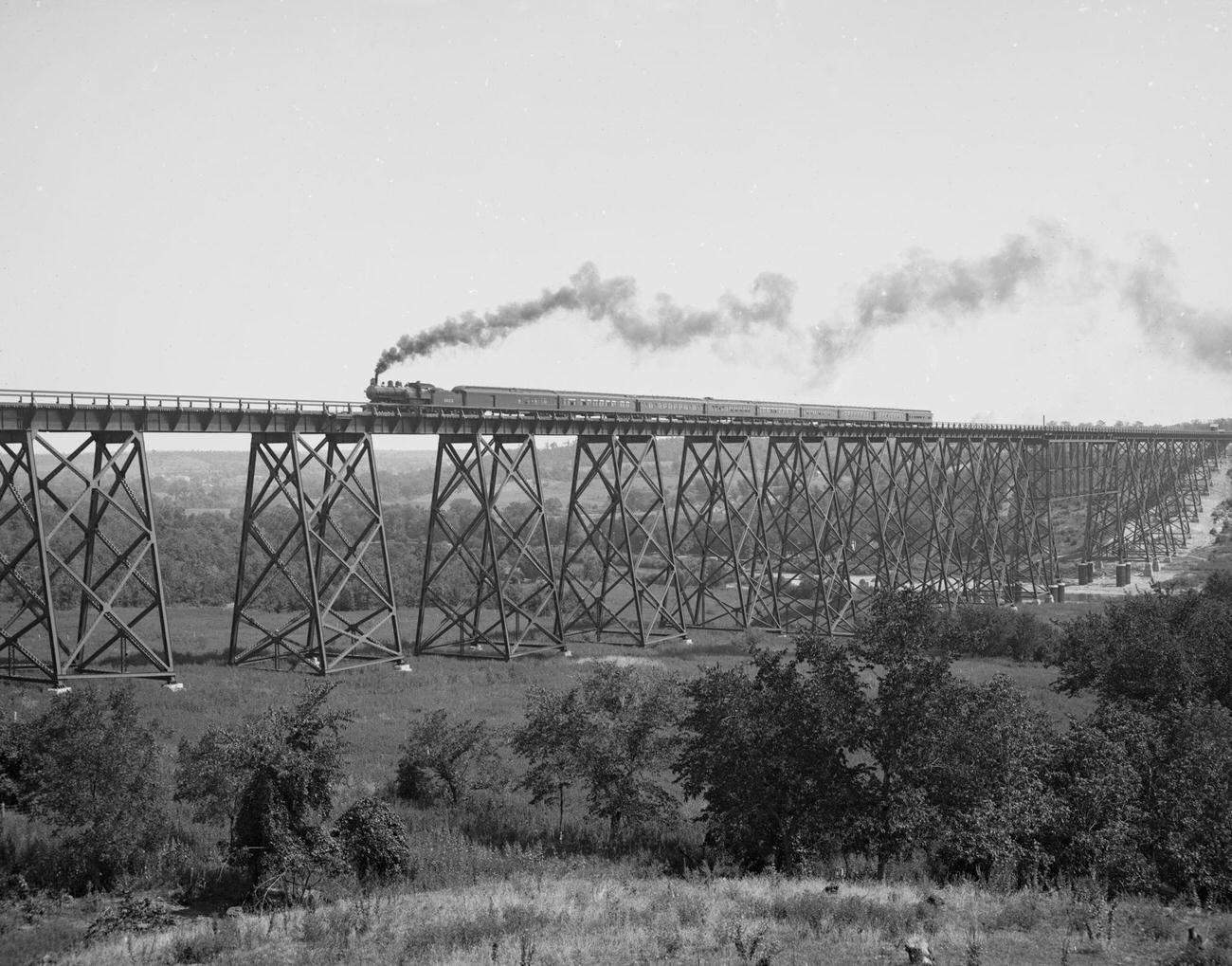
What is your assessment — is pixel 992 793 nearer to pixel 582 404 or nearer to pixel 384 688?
pixel 384 688

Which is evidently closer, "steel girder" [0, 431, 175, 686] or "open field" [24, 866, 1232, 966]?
"open field" [24, 866, 1232, 966]

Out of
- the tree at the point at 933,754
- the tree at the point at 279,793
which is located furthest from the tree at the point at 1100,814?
the tree at the point at 279,793

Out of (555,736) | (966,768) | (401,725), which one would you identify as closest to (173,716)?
(401,725)

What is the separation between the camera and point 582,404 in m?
32.9

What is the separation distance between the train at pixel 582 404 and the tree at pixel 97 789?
46.6ft

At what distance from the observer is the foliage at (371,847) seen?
14.8 m

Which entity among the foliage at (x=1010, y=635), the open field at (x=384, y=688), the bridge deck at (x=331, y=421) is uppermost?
the bridge deck at (x=331, y=421)

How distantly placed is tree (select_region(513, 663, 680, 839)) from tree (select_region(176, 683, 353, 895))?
12.5ft

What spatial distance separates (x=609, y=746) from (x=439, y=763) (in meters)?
3.30

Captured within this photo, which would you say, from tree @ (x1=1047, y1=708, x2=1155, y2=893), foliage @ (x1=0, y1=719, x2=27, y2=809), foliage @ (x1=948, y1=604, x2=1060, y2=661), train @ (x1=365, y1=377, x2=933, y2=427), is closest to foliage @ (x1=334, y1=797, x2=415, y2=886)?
foliage @ (x1=0, y1=719, x2=27, y2=809)

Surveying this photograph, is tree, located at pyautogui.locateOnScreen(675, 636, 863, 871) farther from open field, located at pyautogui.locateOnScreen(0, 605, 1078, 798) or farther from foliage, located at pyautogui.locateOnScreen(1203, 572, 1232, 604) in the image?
foliage, located at pyautogui.locateOnScreen(1203, 572, 1232, 604)

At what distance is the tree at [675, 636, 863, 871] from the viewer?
1469 centimetres

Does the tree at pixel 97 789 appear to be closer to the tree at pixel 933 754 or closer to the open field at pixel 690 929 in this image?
the open field at pixel 690 929

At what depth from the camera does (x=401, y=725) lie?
75.6ft
